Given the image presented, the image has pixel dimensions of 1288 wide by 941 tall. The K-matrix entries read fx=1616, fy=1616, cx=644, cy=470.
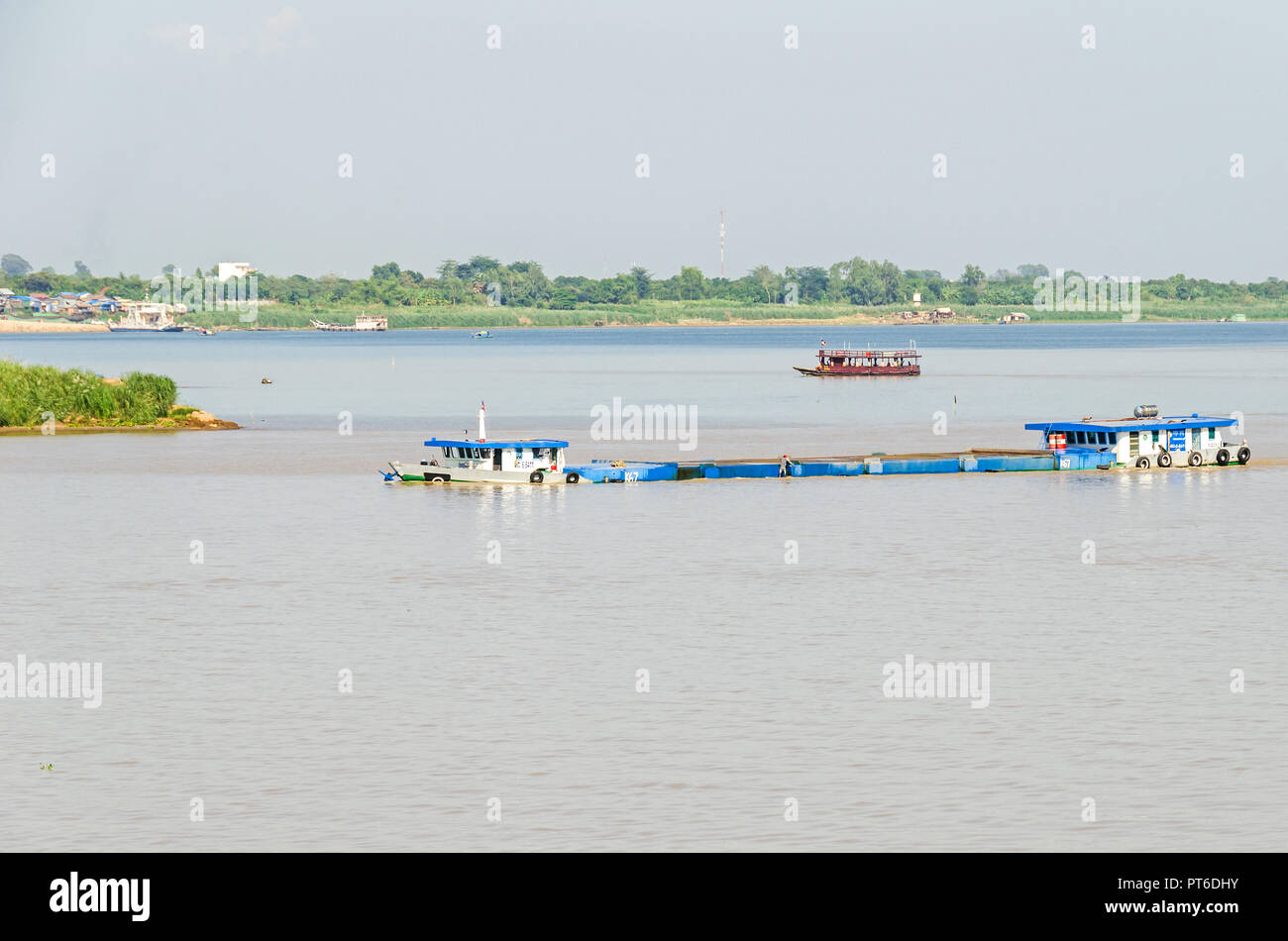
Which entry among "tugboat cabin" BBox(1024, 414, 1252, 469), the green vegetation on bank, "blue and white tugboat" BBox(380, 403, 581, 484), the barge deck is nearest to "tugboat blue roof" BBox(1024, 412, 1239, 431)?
"tugboat cabin" BBox(1024, 414, 1252, 469)

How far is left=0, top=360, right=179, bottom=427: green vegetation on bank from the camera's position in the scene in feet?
408

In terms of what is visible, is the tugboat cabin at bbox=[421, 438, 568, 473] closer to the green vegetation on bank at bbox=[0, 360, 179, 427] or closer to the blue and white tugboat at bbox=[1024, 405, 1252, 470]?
the blue and white tugboat at bbox=[1024, 405, 1252, 470]

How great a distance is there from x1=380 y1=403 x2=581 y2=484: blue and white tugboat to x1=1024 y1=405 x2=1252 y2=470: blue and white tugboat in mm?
30110

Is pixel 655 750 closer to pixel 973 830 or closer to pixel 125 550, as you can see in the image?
pixel 973 830

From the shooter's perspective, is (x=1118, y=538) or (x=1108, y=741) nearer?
(x=1108, y=741)

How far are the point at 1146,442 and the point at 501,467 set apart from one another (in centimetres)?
3840

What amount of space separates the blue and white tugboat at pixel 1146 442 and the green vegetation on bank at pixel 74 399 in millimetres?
69875

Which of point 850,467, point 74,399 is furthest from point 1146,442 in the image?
point 74,399

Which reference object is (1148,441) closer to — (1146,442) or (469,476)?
(1146,442)

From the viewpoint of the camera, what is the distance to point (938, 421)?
13800 cm

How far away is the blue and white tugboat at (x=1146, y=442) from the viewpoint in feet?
313

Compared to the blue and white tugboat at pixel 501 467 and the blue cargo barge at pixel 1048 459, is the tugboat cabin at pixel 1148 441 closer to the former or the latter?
the blue cargo barge at pixel 1048 459

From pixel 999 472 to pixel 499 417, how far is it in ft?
204
